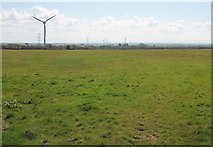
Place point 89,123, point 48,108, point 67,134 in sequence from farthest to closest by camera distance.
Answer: point 48,108 → point 89,123 → point 67,134

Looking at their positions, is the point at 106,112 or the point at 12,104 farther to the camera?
the point at 12,104

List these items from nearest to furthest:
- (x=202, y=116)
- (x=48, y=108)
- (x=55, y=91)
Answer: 1. (x=202, y=116)
2. (x=48, y=108)
3. (x=55, y=91)

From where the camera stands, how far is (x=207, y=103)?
1627 cm

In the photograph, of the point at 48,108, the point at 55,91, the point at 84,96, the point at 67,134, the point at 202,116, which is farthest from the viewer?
the point at 55,91

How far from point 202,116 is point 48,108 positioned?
7.20 metres

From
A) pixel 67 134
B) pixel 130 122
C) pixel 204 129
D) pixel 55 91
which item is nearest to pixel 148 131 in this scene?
pixel 130 122

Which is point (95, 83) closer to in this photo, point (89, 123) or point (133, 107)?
point (133, 107)

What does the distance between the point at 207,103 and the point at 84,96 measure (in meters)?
6.57

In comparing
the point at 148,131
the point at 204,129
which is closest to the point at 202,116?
the point at 204,129

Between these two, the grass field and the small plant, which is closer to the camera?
the grass field

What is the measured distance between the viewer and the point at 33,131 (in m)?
12.3

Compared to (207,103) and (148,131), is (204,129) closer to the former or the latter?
(148,131)

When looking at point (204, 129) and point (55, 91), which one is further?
point (55, 91)

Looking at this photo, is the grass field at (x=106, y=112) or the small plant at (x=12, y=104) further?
the small plant at (x=12, y=104)
